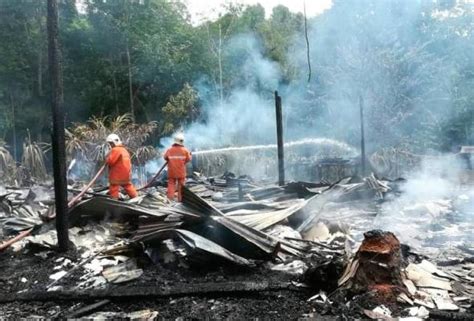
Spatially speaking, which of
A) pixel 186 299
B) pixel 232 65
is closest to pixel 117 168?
pixel 186 299

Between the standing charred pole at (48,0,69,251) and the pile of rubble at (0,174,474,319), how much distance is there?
1.34 feet

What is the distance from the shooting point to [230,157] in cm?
1636

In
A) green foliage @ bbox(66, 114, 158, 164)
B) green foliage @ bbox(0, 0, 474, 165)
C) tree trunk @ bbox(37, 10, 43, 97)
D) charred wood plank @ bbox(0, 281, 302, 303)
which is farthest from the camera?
tree trunk @ bbox(37, 10, 43, 97)

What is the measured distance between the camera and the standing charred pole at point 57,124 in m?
5.79

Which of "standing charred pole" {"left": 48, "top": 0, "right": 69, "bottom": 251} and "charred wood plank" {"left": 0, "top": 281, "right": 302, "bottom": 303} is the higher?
"standing charred pole" {"left": 48, "top": 0, "right": 69, "bottom": 251}

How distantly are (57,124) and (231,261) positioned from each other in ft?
9.92

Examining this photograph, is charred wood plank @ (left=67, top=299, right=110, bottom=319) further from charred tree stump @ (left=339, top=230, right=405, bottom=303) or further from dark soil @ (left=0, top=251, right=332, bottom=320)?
charred tree stump @ (left=339, top=230, right=405, bottom=303)

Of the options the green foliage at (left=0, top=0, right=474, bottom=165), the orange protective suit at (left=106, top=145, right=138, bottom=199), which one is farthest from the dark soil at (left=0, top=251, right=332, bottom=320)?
the green foliage at (left=0, top=0, right=474, bottom=165)

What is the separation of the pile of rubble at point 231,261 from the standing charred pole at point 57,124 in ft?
1.34

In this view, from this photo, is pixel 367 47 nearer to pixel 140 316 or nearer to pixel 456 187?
pixel 456 187

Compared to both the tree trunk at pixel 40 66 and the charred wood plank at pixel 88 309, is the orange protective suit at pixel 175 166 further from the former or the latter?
the tree trunk at pixel 40 66

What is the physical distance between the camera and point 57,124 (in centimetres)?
586

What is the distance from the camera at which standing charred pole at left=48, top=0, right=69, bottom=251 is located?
19.0ft

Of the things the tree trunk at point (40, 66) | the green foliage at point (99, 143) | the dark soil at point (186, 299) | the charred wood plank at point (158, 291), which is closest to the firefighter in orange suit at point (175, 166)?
the dark soil at point (186, 299)
